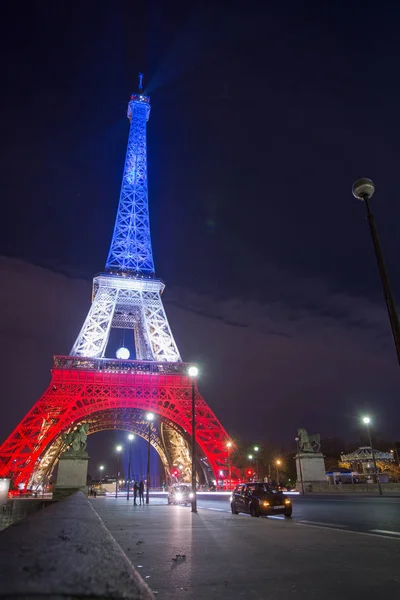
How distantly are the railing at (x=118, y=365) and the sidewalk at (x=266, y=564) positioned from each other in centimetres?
4702

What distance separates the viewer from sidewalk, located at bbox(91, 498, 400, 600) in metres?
4.93

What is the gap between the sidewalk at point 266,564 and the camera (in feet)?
16.2

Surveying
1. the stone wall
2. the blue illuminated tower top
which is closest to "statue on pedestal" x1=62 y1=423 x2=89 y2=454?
the stone wall

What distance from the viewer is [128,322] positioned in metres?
82.0

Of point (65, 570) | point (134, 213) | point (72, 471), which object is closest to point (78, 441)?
point (72, 471)

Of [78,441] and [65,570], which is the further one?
[78,441]

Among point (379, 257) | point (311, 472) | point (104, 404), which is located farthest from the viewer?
point (104, 404)

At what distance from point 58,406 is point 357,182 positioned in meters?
47.5

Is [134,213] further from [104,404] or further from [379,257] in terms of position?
[379,257]

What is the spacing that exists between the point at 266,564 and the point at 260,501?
11.0 metres

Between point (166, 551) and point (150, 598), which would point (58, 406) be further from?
point (150, 598)

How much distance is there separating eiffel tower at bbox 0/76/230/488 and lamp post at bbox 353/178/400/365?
1753 inches

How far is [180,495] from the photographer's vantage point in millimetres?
30375

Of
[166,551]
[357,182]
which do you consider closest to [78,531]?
[166,551]
